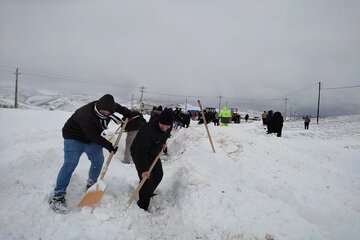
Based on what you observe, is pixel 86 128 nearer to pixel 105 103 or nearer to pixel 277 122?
pixel 105 103

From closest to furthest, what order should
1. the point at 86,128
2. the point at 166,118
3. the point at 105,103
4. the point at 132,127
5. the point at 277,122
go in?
the point at 86,128, the point at 105,103, the point at 166,118, the point at 132,127, the point at 277,122

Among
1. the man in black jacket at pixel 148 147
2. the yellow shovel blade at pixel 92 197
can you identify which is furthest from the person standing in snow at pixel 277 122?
the yellow shovel blade at pixel 92 197

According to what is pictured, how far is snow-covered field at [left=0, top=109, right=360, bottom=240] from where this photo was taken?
3.94 meters

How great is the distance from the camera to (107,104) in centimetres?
424

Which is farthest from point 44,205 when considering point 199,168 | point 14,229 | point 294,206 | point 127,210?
point 294,206

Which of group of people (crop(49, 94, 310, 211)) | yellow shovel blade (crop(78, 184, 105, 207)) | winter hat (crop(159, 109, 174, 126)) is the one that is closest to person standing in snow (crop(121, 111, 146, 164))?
group of people (crop(49, 94, 310, 211))

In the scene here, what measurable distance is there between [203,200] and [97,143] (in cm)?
218

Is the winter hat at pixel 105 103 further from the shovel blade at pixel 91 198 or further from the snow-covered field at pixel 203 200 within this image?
the snow-covered field at pixel 203 200

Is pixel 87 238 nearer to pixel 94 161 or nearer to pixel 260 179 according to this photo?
pixel 94 161

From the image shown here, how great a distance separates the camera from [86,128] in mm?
4133

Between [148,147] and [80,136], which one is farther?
[148,147]

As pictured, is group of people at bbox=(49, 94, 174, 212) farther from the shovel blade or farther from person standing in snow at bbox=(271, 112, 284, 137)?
person standing in snow at bbox=(271, 112, 284, 137)

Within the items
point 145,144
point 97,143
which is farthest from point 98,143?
point 145,144

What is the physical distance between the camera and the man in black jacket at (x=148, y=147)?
15.1ft
